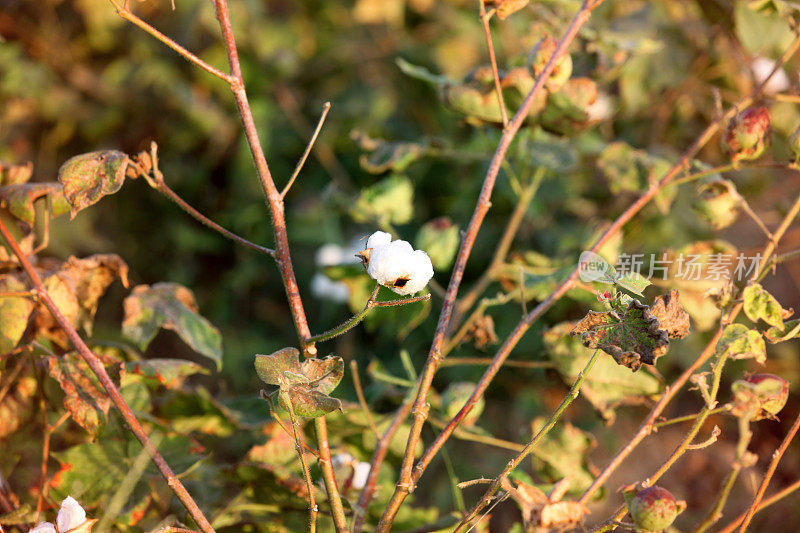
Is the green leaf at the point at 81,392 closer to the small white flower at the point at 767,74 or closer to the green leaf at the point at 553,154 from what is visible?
the green leaf at the point at 553,154

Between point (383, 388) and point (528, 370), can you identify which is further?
point (528, 370)

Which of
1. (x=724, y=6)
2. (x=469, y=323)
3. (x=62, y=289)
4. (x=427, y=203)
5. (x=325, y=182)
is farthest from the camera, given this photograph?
(x=325, y=182)

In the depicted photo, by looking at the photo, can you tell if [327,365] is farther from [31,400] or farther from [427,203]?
[427,203]

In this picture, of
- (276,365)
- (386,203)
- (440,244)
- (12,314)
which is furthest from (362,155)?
(276,365)

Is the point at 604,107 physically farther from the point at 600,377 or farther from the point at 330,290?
the point at 600,377

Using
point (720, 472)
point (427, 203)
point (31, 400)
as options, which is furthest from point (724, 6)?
point (31, 400)

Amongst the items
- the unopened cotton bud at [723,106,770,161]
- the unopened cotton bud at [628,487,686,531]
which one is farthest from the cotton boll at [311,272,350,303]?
the unopened cotton bud at [628,487,686,531]

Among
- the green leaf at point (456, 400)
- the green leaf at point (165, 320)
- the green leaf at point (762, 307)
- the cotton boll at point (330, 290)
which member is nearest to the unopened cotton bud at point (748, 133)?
the green leaf at point (762, 307)
